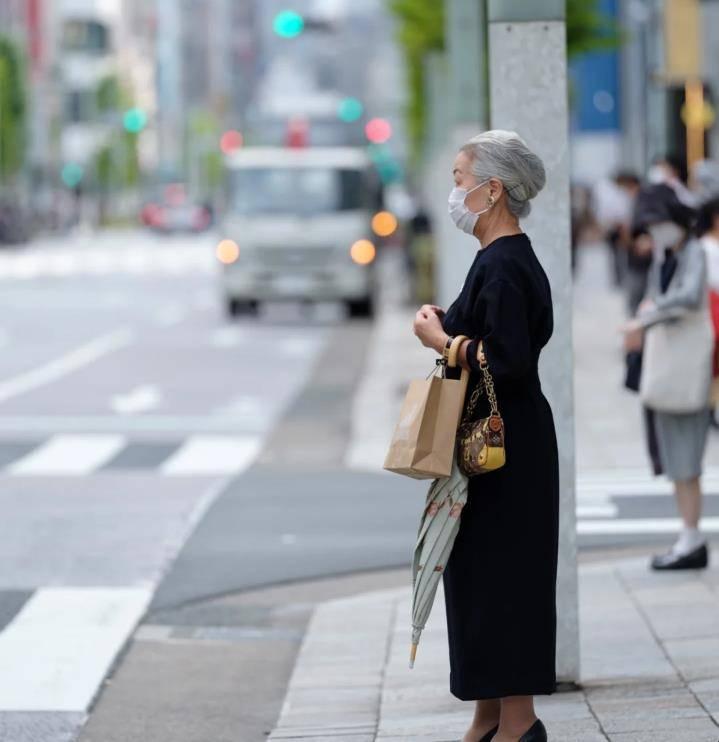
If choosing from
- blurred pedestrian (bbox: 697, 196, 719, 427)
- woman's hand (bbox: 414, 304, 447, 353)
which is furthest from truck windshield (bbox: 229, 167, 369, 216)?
woman's hand (bbox: 414, 304, 447, 353)

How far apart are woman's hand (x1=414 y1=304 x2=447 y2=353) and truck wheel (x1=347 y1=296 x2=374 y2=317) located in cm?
2691

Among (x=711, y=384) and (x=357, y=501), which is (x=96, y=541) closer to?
(x=357, y=501)

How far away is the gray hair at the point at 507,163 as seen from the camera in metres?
5.47

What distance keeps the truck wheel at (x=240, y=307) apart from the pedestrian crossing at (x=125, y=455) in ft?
54.0

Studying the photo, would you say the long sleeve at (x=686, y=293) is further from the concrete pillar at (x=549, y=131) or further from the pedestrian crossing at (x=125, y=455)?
the pedestrian crossing at (x=125, y=455)

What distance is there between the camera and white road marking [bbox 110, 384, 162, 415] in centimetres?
1834

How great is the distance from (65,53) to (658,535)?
140 metres

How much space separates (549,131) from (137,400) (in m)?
12.8

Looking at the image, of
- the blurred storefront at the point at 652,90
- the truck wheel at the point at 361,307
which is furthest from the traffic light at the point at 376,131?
the truck wheel at the point at 361,307

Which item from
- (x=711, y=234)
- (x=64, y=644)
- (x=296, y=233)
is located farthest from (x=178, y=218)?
(x=64, y=644)

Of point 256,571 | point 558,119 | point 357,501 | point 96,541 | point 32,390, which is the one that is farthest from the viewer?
point 32,390

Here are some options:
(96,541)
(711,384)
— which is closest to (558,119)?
(711,384)

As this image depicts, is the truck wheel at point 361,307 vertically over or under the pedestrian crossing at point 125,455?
under

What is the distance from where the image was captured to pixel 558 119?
6.78 metres
